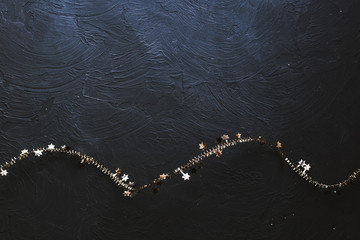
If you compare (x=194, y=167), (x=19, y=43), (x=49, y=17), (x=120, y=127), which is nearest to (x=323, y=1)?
(x=194, y=167)

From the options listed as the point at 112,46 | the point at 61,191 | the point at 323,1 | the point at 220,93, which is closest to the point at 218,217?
the point at 220,93

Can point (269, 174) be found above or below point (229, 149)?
below

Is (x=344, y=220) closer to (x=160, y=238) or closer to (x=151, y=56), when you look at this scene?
(x=160, y=238)

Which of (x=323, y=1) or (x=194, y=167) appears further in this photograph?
(x=323, y=1)

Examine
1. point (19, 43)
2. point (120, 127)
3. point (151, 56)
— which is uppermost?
point (19, 43)

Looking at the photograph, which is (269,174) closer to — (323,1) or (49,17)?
(323,1)

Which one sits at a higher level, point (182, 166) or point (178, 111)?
point (178, 111)
